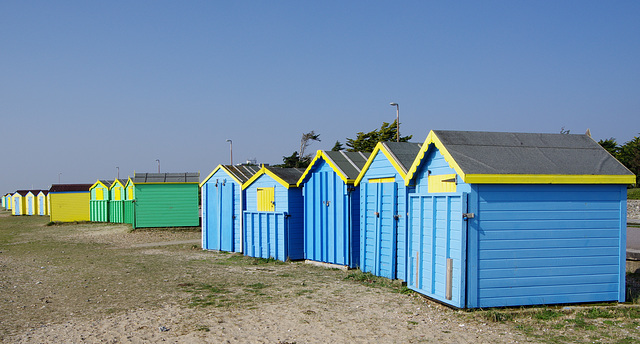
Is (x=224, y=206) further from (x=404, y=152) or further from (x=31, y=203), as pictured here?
(x=31, y=203)

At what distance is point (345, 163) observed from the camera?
13.5 m

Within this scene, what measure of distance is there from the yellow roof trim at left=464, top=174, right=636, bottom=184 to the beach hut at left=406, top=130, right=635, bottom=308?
0.01 m

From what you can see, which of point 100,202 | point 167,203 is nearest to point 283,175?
point 167,203

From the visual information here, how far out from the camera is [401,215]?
433 inches

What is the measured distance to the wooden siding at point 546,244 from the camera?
26.9 ft

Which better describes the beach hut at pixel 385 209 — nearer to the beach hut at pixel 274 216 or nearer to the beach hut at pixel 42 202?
the beach hut at pixel 274 216

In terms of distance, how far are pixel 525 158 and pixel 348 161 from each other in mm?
5497

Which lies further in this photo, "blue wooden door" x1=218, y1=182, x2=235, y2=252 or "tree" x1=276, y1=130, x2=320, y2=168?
"tree" x1=276, y1=130, x2=320, y2=168

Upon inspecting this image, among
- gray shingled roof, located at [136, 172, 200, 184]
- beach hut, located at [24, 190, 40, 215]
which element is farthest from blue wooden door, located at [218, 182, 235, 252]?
beach hut, located at [24, 190, 40, 215]

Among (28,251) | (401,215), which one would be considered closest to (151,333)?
(401,215)

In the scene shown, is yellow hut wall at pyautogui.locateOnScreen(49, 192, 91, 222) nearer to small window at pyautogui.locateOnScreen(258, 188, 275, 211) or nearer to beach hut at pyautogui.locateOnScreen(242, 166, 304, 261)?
beach hut at pyautogui.locateOnScreen(242, 166, 304, 261)

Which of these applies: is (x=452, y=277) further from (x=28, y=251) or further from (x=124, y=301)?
(x=28, y=251)

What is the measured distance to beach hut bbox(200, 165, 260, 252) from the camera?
18.0 m

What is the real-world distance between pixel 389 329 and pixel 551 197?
316 centimetres
